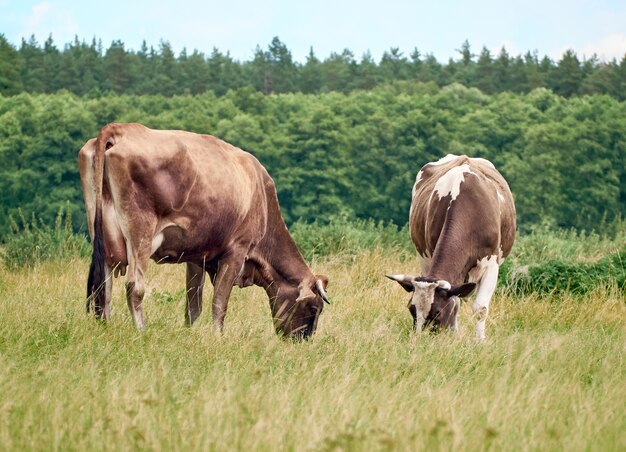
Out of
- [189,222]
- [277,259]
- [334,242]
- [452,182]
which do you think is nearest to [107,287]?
[189,222]

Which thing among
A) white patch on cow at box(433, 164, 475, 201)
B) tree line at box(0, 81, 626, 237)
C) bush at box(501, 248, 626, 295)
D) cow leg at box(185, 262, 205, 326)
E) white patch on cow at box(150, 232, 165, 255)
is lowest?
tree line at box(0, 81, 626, 237)

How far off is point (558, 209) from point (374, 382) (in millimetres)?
73641

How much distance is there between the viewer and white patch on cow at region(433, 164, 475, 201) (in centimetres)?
1007

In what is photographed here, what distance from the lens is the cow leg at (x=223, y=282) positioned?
889cm

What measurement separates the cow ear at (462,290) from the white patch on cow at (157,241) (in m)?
2.57

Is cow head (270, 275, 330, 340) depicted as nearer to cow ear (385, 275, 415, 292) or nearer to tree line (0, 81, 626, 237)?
cow ear (385, 275, 415, 292)

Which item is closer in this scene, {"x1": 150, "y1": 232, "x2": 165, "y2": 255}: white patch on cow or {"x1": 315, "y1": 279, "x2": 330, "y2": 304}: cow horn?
{"x1": 150, "y1": 232, "x2": 165, "y2": 255}: white patch on cow

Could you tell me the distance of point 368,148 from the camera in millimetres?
86688

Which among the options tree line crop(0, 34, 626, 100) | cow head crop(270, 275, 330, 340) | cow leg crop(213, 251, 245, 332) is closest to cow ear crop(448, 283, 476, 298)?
cow head crop(270, 275, 330, 340)

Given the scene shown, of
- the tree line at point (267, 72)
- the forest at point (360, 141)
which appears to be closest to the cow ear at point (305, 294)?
the forest at point (360, 141)

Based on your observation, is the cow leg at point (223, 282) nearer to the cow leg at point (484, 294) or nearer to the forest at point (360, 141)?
the cow leg at point (484, 294)

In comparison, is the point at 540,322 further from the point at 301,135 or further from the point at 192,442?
the point at 301,135

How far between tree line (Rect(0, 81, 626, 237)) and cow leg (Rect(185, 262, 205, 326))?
60.3 metres

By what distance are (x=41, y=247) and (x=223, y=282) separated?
20.5ft
